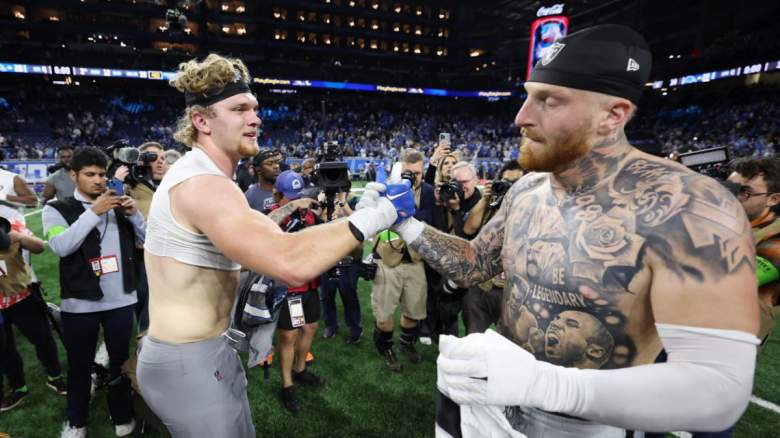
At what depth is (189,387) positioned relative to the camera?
1.98 m

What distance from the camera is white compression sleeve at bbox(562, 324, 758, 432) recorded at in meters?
1.04

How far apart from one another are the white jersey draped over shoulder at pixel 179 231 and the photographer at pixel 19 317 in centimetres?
258

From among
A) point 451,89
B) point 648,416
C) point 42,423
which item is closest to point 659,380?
point 648,416

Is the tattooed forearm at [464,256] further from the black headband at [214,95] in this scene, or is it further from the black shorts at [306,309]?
the black shorts at [306,309]

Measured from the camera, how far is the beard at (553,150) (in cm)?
159

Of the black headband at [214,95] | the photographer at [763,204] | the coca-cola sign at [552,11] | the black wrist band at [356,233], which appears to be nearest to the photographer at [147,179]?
the black headband at [214,95]

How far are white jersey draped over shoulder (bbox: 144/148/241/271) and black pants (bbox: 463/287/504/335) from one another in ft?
9.53

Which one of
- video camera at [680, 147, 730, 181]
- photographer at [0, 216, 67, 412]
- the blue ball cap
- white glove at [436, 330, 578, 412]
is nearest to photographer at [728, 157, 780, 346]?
video camera at [680, 147, 730, 181]

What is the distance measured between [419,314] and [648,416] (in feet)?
12.4

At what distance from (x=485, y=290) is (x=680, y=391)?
3.05 m

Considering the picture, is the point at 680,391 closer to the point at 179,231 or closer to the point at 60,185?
the point at 179,231

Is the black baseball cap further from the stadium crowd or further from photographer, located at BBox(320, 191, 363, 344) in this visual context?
the stadium crowd

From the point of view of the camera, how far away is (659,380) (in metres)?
1.06

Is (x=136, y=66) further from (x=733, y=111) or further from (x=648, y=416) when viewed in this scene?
(x=733, y=111)
